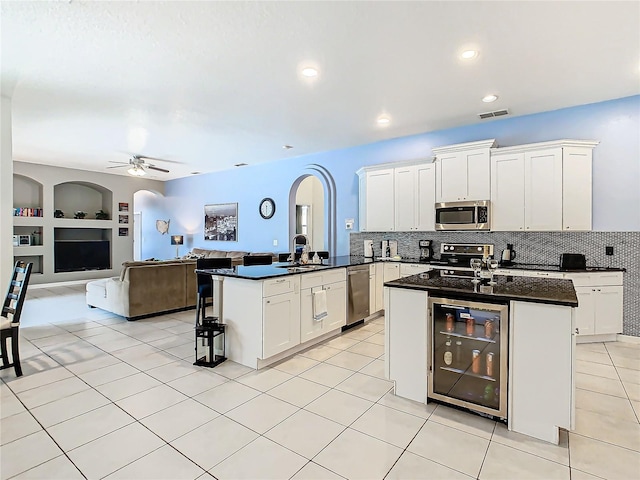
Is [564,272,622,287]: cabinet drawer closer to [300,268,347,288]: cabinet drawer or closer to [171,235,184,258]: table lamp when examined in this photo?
[300,268,347,288]: cabinet drawer

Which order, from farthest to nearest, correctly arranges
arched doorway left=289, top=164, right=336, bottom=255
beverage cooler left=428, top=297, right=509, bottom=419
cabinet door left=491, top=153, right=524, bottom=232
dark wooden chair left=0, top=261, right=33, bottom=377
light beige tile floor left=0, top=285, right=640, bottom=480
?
arched doorway left=289, top=164, right=336, bottom=255 < cabinet door left=491, top=153, right=524, bottom=232 < dark wooden chair left=0, top=261, right=33, bottom=377 < beverage cooler left=428, top=297, right=509, bottom=419 < light beige tile floor left=0, top=285, right=640, bottom=480

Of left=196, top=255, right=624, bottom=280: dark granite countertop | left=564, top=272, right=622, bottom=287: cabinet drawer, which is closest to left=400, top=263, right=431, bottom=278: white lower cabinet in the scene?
left=196, top=255, right=624, bottom=280: dark granite countertop

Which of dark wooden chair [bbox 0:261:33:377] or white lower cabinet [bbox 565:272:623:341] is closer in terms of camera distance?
dark wooden chair [bbox 0:261:33:377]

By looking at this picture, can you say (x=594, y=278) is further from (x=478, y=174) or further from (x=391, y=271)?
(x=391, y=271)

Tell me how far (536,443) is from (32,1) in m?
4.44

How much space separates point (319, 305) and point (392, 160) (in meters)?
3.06

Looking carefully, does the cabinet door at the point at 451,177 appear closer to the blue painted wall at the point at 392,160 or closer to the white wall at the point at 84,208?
the blue painted wall at the point at 392,160

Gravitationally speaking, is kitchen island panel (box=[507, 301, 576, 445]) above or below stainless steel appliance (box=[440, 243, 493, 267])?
below

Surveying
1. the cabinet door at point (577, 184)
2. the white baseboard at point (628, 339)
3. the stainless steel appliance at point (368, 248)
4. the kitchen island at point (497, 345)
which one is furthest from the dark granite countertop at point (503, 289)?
the stainless steel appliance at point (368, 248)

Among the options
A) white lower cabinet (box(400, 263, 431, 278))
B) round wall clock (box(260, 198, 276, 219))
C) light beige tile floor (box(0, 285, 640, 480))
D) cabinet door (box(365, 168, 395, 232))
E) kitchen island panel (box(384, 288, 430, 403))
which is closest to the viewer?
light beige tile floor (box(0, 285, 640, 480))

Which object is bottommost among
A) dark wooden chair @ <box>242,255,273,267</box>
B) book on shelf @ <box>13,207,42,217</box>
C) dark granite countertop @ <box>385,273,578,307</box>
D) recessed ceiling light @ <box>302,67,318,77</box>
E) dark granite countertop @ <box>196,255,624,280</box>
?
dark granite countertop @ <box>385,273,578,307</box>

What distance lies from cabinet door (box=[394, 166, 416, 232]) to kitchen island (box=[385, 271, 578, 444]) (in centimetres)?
236

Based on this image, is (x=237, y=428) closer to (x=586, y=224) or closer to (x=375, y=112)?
(x=375, y=112)

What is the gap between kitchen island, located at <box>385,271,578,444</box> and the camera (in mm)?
2115
